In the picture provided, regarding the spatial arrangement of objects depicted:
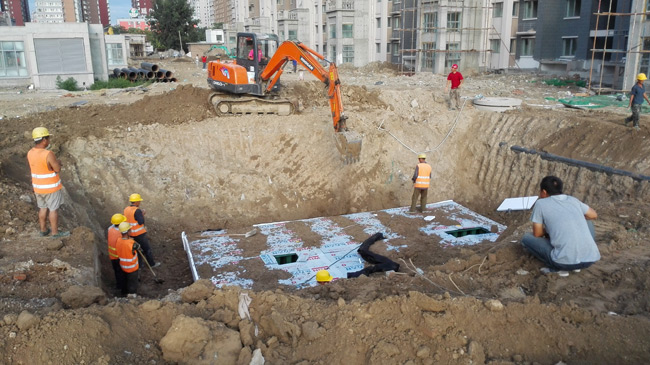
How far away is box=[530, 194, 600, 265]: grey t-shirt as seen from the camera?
17.5 ft

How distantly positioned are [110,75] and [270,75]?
1881 cm

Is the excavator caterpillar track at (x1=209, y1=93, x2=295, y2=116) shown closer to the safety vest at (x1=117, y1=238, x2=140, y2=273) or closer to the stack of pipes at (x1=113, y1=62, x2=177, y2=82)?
the safety vest at (x1=117, y1=238, x2=140, y2=273)

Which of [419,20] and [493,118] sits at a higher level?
[419,20]

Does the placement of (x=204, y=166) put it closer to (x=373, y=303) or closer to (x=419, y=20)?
(x=373, y=303)

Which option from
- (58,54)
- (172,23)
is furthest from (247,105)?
(172,23)

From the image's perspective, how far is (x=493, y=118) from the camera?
15.0m

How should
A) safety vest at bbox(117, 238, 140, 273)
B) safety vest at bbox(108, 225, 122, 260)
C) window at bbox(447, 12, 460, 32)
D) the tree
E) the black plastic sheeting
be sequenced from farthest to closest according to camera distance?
1. the tree
2. window at bbox(447, 12, 460, 32)
3. the black plastic sheeting
4. safety vest at bbox(108, 225, 122, 260)
5. safety vest at bbox(117, 238, 140, 273)

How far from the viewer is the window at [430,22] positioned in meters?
30.7

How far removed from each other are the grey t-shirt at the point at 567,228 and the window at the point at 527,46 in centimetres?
2663

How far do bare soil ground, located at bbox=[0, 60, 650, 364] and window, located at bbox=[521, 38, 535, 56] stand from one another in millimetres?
7880

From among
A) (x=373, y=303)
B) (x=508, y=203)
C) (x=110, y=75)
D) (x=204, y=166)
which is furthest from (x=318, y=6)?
(x=373, y=303)

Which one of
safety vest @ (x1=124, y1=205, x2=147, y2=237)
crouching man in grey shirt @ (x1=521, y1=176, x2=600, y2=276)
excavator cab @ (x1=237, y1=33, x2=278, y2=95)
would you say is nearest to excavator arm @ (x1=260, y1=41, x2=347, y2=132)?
excavator cab @ (x1=237, y1=33, x2=278, y2=95)

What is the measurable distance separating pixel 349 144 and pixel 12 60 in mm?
21338

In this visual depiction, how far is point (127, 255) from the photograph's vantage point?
7.57 meters
